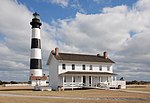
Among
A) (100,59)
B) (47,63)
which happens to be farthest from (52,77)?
(100,59)

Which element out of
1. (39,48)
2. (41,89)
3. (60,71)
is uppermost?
(39,48)

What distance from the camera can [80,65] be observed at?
47.8 m

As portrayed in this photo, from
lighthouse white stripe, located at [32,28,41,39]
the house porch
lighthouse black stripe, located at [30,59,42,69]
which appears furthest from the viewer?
lighthouse white stripe, located at [32,28,41,39]

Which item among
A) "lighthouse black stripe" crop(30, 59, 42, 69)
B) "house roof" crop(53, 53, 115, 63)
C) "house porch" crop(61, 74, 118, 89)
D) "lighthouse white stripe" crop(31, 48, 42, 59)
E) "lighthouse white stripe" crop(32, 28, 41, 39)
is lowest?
"house porch" crop(61, 74, 118, 89)

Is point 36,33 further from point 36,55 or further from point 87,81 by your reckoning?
point 87,81

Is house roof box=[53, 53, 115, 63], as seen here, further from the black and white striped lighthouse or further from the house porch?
the black and white striped lighthouse

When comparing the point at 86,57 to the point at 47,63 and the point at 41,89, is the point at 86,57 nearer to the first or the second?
the point at 47,63

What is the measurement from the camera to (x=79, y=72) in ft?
153

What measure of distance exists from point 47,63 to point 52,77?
3403mm

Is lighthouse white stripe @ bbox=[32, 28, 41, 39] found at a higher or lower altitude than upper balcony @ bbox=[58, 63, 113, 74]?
higher

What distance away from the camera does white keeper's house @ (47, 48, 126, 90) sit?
4588 centimetres

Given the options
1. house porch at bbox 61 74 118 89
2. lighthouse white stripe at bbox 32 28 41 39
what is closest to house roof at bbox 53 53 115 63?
house porch at bbox 61 74 118 89

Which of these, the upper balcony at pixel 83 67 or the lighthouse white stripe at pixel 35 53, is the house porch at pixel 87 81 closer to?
the upper balcony at pixel 83 67

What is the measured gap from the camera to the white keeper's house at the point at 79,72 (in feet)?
151
